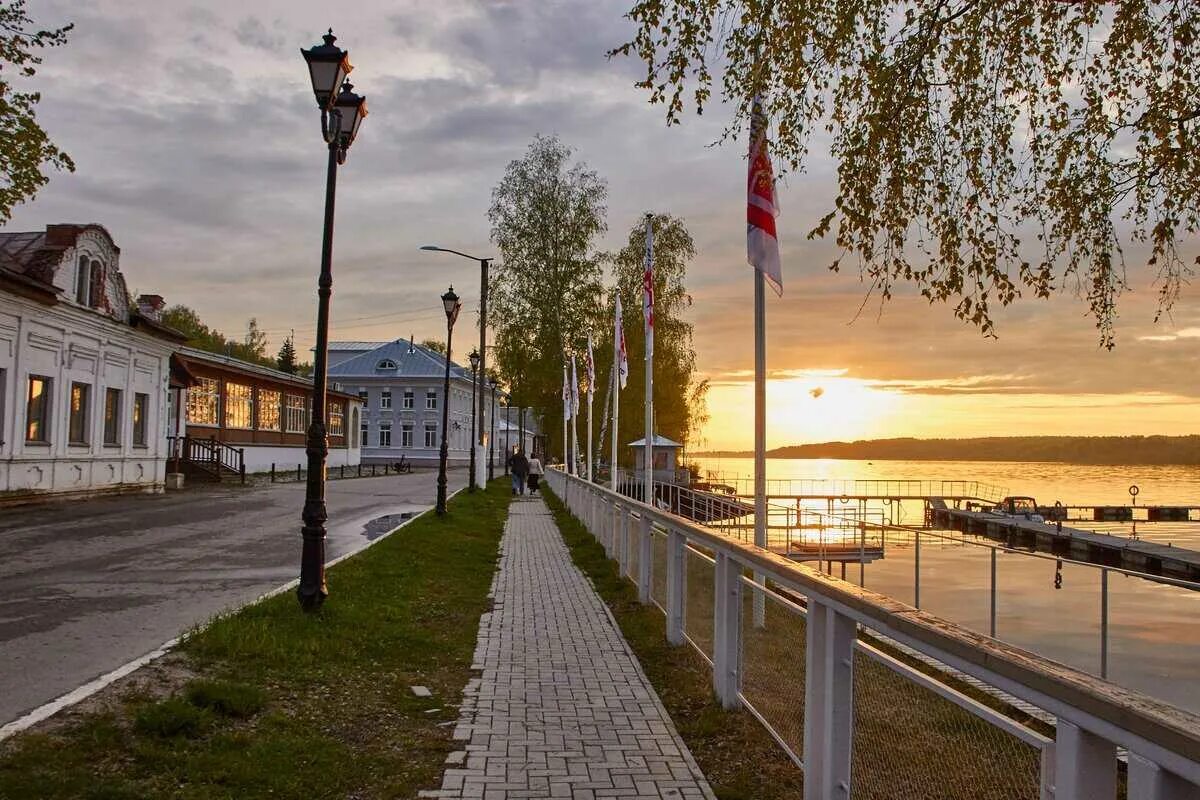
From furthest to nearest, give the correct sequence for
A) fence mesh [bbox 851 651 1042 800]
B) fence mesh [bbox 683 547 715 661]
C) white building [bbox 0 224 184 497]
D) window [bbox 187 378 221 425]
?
window [bbox 187 378 221 425] < white building [bbox 0 224 184 497] < fence mesh [bbox 683 547 715 661] < fence mesh [bbox 851 651 1042 800]

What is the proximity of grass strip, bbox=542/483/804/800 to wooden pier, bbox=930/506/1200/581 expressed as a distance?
25.1 meters

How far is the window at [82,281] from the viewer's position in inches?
1069

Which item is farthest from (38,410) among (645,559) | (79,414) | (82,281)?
(645,559)

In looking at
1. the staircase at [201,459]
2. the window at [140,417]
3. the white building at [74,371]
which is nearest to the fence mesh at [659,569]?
the white building at [74,371]

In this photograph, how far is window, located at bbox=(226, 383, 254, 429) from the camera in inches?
1893

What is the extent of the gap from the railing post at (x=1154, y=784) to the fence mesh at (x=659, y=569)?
6969mm

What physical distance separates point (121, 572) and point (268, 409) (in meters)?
42.6

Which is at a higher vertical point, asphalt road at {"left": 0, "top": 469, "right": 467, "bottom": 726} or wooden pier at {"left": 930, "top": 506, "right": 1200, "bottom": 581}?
asphalt road at {"left": 0, "top": 469, "right": 467, "bottom": 726}

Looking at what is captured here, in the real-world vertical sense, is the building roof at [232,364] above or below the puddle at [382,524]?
above

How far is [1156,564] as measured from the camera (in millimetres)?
35906

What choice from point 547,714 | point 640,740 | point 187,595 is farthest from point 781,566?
point 187,595

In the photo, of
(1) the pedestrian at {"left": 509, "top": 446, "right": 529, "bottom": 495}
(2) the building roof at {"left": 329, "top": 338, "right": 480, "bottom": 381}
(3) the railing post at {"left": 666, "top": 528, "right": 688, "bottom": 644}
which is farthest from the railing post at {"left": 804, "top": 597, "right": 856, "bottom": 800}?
(2) the building roof at {"left": 329, "top": 338, "right": 480, "bottom": 381}

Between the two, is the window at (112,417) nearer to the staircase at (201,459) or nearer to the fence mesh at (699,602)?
the staircase at (201,459)

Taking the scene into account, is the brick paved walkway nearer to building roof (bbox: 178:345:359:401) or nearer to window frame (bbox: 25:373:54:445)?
window frame (bbox: 25:373:54:445)
